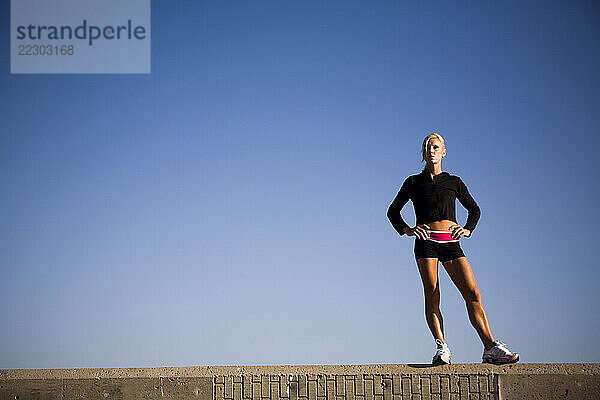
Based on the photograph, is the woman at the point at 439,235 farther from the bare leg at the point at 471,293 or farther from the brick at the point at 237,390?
the brick at the point at 237,390

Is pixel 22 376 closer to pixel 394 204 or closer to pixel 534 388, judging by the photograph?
pixel 394 204

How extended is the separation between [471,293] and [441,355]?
72cm

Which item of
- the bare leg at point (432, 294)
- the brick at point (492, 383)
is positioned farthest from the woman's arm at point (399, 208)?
the brick at point (492, 383)

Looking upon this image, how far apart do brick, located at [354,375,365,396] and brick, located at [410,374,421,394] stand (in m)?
0.45

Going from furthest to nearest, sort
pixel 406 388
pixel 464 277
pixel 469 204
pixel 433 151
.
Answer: pixel 469 204
pixel 433 151
pixel 464 277
pixel 406 388

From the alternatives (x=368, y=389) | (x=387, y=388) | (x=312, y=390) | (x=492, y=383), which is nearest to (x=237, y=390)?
(x=312, y=390)

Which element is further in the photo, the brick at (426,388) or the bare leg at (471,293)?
the bare leg at (471,293)

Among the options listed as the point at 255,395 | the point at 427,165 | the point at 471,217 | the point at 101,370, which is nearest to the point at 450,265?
the point at 471,217

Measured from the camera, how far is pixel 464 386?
19.8 ft

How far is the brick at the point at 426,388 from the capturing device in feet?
19.6

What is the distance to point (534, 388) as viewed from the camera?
602cm

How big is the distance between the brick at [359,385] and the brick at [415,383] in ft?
1.48

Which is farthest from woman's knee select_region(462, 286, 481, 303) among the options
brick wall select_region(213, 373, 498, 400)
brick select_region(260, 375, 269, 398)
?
brick select_region(260, 375, 269, 398)

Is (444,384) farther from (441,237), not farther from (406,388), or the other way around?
(441,237)
